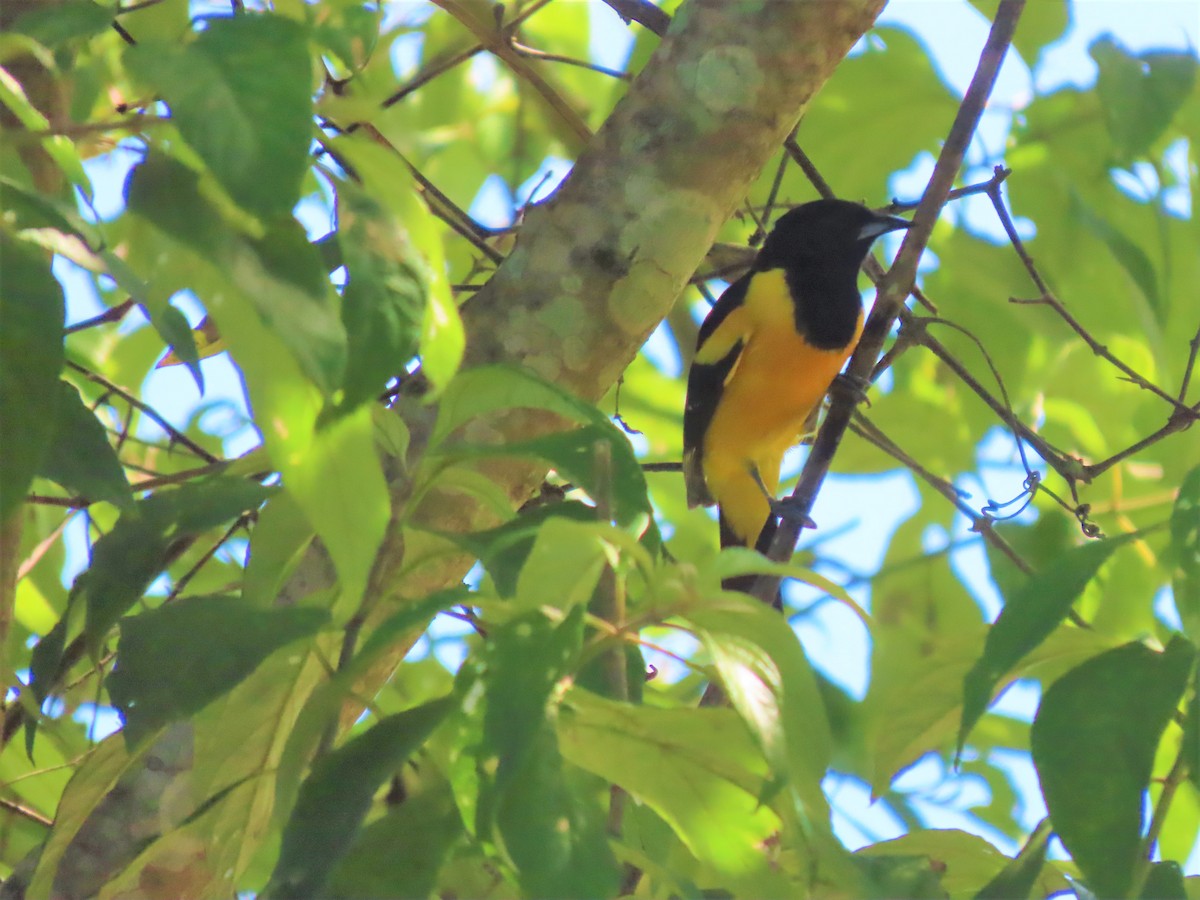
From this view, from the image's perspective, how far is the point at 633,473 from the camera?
114 centimetres

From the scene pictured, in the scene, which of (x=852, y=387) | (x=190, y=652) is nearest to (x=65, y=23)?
(x=190, y=652)

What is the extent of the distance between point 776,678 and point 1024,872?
380 mm

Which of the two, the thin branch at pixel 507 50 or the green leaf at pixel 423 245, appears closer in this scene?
the green leaf at pixel 423 245

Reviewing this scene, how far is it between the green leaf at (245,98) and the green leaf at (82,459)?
44cm

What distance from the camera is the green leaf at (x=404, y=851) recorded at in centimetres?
101

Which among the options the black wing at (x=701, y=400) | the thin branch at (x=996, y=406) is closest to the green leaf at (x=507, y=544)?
the thin branch at (x=996, y=406)

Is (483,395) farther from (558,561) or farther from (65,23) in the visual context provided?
(65,23)

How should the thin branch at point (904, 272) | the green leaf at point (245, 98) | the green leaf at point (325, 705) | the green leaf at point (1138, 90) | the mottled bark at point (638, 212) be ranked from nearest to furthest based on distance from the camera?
the green leaf at point (245, 98), the green leaf at point (325, 705), the mottled bark at point (638, 212), the thin branch at point (904, 272), the green leaf at point (1138, 90)

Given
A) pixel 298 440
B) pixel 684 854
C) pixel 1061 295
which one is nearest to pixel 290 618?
pixel 298 440

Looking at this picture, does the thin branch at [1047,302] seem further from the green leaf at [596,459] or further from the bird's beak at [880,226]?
the green leaf at [596,459]

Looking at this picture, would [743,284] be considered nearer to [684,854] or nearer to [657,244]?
[657,244]

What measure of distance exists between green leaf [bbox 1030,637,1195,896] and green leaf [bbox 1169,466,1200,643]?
0.02 metres

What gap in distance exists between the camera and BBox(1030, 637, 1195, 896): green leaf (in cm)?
100

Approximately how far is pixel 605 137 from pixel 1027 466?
1154mm
